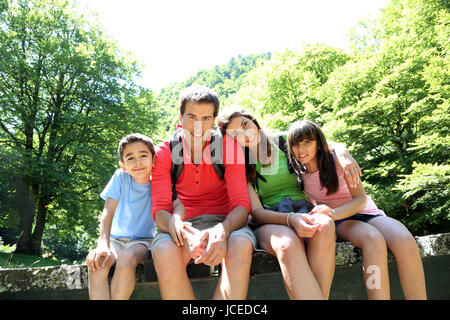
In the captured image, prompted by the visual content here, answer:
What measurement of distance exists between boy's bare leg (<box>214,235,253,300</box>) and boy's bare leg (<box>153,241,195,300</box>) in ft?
0.61

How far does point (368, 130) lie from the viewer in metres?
10.6

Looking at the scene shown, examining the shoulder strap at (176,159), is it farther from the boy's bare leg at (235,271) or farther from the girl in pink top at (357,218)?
the girl in pink top at (357,218)

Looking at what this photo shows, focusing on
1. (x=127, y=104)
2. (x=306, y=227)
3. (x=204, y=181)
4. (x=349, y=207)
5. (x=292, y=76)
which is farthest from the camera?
(x=292, y=76)

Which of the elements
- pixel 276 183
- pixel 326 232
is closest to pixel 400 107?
pixel 276 183

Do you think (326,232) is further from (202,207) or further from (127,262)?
(127,262)

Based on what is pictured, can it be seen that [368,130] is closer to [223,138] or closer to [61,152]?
[223,138]

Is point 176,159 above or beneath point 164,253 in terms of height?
above

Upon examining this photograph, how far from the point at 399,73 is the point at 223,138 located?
9.08 m

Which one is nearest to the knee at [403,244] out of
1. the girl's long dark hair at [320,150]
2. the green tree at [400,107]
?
the girl's long dark hair at [320,150]

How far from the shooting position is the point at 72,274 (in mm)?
1961

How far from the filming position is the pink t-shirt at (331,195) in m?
2.46

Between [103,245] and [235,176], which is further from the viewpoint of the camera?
[235,176]

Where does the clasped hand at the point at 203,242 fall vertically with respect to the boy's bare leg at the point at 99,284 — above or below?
above

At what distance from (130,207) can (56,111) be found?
1443 cm
